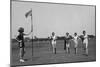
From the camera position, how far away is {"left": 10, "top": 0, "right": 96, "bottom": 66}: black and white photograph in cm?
222

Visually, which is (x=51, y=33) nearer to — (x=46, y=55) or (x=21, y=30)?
(x=46, y=55)

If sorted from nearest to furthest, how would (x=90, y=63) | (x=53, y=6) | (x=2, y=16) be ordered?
(x=2, y=16), (x=53, y=6), (x=90, y=63)

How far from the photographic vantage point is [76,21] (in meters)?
2.45

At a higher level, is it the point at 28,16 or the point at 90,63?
the point at 28,16

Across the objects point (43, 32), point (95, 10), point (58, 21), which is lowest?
point (43, 32)

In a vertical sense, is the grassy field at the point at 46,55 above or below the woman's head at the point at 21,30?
below

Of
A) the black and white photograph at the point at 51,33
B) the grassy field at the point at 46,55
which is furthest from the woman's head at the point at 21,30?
the grassy field at the point at 46,55

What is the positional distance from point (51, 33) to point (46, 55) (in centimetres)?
29

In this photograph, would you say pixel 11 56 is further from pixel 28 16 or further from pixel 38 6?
pixel 38 6

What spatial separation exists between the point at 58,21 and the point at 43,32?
0.26m

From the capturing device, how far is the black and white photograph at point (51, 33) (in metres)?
2.22

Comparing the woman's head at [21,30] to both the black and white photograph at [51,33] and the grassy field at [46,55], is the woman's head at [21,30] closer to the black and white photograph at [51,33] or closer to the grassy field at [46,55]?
the black and white photograph at [51,33]

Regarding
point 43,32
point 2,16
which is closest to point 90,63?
point 43,32

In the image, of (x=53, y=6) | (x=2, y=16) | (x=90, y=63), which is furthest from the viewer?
(x=90, y=63)
